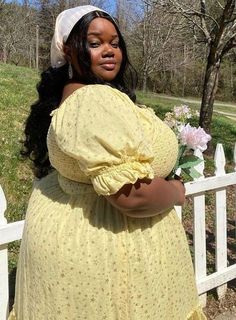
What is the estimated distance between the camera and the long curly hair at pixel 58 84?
157cm

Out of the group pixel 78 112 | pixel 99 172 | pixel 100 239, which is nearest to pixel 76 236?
pixel 100 239

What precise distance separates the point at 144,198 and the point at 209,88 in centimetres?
593

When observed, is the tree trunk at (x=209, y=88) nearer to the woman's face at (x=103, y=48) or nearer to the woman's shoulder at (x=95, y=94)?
the woman's face at (x=103, y=48)

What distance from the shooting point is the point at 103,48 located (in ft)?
5.19

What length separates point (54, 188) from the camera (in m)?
1.71

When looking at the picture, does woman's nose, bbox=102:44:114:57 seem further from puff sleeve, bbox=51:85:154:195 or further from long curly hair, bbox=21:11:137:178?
puff sleeve, bbox=51:85:154:195

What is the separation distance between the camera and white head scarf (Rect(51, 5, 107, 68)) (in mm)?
1589

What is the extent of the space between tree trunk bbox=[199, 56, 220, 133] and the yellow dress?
5.62m

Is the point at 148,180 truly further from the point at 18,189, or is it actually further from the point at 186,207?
the point at 186,207

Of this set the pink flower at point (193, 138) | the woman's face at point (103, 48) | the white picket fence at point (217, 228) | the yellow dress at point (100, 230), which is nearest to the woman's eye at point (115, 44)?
the woman's face at point (103, 48)

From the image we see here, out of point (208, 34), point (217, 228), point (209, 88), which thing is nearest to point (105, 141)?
point (217, 228)

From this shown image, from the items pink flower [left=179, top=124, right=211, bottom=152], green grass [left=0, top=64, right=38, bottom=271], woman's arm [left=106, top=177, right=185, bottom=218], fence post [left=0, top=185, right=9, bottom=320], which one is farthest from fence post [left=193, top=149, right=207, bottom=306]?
woman's arm [left=106, top=177, right=185, bottom=218]

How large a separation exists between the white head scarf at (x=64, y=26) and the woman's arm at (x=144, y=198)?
0.55 m

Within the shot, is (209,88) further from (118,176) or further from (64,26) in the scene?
(118,176)
